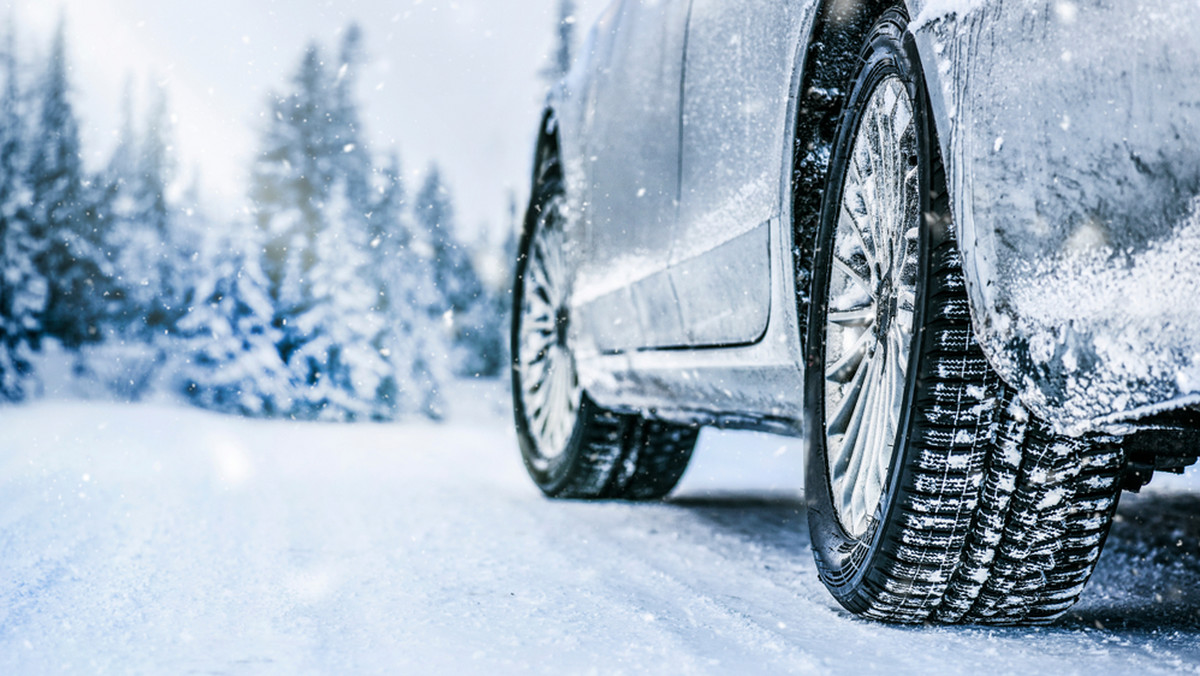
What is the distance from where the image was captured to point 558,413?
386 centimetres

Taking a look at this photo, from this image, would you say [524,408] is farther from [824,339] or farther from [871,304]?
[871,304]

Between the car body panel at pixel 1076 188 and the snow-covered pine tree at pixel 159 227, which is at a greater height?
the snow-covered pine tree at pixel 159 227

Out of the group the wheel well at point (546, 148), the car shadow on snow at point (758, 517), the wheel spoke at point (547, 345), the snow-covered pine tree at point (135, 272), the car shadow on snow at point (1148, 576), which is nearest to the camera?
the car shadow on snow at point (1148, 576)

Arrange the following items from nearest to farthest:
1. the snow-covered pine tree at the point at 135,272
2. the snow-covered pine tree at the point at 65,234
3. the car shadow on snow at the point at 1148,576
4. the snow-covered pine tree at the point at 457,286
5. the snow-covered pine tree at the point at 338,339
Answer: the car shadow on snow at the point at 1148,576
the snow-covered pine tree at the point at 338,339
the snow-covered pine tree at the point at 135,272
the snow-covered pine tree at the point at 65,234
the snow-covered pine tree at the point at 457,286

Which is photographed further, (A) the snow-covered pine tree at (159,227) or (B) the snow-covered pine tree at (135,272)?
(A) the snow-covered pine tree at (159,227)

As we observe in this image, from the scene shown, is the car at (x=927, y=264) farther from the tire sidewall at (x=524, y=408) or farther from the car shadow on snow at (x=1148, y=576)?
the tire sidewall at (x=524, y=408)

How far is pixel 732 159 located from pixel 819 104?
0.86 ft

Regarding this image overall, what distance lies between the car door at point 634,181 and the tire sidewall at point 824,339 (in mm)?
635

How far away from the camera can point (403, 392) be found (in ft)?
51.2

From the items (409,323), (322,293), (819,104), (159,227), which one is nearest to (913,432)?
(819,104)

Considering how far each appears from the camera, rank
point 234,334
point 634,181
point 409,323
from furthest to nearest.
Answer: point 409,323 < point 234,334 < point 634,181

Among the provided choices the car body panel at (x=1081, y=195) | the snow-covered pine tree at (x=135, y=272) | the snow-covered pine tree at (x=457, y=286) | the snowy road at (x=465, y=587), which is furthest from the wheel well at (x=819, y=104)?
the snow-covered pine tree at (x=457, y=286)

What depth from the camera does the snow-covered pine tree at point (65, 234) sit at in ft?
59.8

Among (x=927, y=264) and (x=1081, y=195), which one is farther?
(x=927, y=264)
